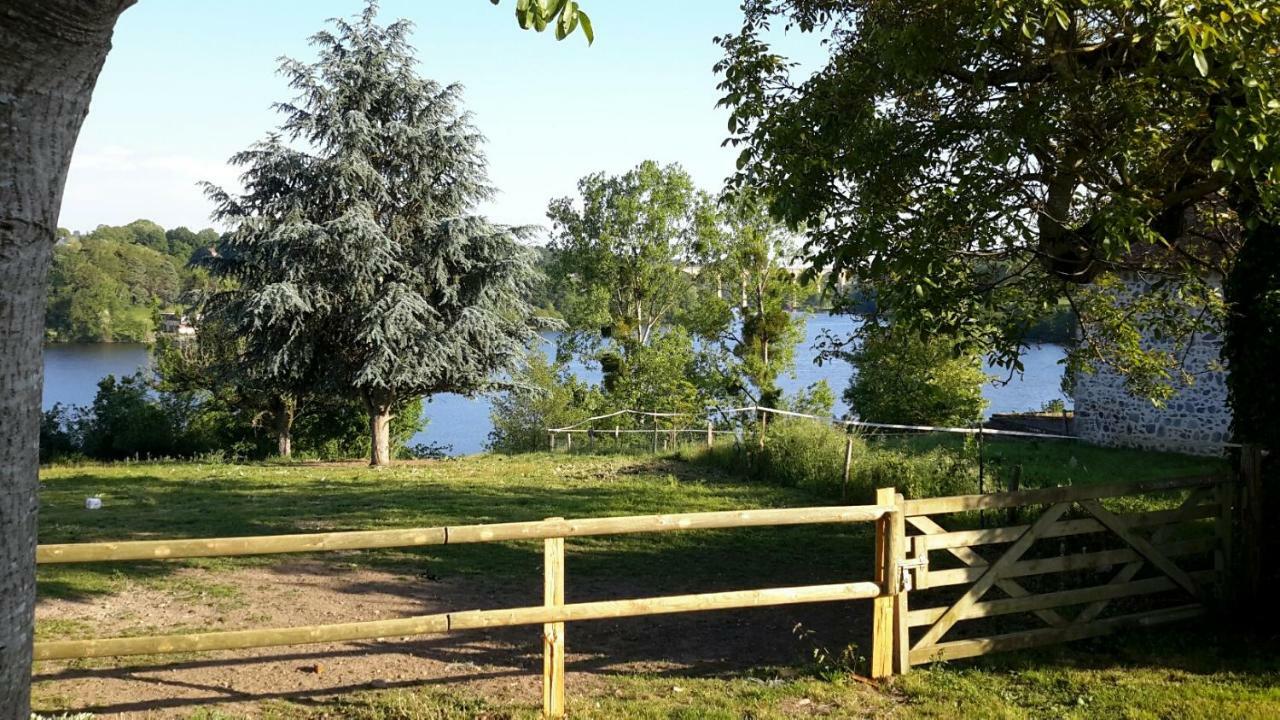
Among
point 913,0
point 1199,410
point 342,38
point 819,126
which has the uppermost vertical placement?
point 342,38

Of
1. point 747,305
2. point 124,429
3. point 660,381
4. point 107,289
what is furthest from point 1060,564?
point 107,289

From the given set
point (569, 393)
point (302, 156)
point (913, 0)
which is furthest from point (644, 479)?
point (569, 393)

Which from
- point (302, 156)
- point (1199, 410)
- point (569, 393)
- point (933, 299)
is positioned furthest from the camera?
point (569, 393)

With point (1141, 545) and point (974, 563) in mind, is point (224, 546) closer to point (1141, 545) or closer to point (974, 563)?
point (974, 563)

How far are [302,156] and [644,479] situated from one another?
13.2 metres

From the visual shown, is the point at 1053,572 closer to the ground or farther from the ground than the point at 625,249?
closer to the ground

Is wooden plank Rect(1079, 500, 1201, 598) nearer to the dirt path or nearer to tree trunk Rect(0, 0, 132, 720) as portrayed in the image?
the dirt path

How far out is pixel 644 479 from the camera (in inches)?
690

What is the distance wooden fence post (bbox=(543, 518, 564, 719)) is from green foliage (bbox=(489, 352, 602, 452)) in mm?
34551

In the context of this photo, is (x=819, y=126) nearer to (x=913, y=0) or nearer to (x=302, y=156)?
(x=913, y=0)

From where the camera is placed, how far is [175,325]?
38.1 m

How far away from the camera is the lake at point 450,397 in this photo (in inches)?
2077

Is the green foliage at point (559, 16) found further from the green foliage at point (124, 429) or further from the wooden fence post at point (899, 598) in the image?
the green foliage at point (124, 429)

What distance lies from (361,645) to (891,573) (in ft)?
13.3
